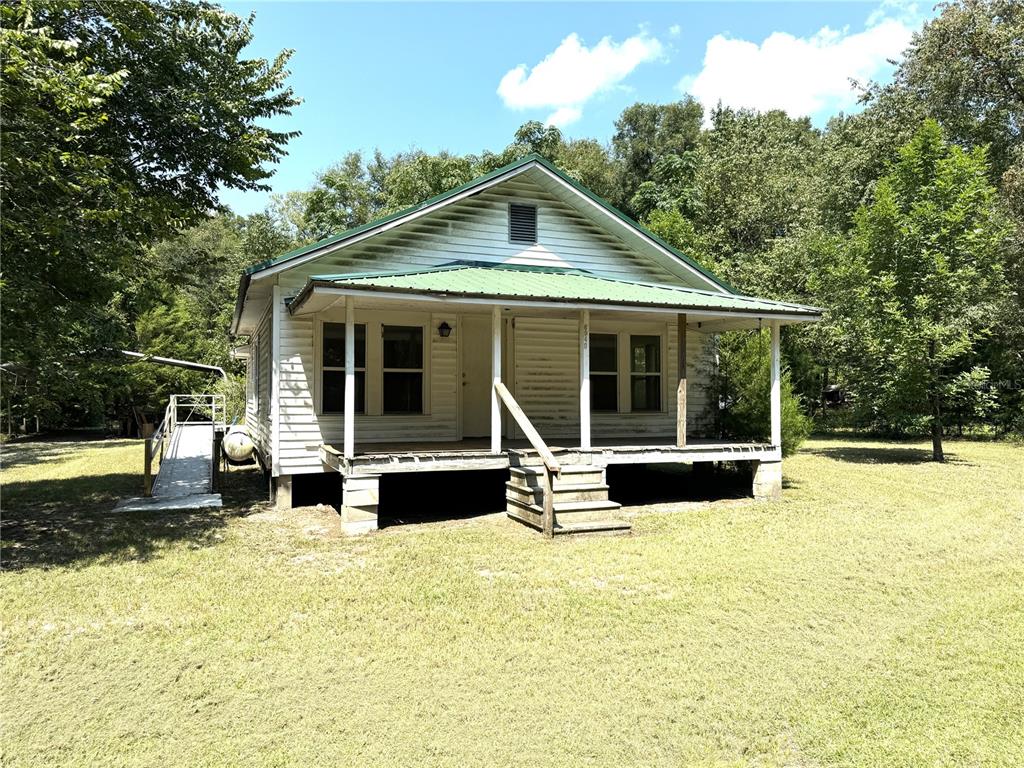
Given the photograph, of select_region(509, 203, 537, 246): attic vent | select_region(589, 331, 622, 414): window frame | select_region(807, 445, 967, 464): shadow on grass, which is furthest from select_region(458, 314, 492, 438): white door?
select_region(807, 445, 967, 464): shadow on grass

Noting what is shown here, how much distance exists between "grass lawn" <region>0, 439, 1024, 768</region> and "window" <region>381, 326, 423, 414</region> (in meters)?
2.92

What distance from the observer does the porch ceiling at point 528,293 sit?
8422 mm

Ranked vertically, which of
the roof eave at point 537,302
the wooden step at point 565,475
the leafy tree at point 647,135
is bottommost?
the wooden step at point 565,475

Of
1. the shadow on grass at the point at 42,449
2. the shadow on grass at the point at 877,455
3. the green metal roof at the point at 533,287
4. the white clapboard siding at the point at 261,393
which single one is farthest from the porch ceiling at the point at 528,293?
the shadow on grass at the point at 42,449

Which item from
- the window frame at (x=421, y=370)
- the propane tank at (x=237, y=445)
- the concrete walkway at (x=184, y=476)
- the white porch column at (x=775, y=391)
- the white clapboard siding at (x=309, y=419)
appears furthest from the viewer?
the propane tank at (x=237, y=445)

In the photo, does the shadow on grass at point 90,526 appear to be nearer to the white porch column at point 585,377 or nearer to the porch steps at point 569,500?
the porch steps at point 569,500

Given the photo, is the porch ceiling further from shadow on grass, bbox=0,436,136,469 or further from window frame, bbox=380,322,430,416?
shadow on grass, bbox=0,436,136,469

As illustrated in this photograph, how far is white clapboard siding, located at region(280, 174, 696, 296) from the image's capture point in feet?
35.6

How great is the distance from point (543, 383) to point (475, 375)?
1.33 m

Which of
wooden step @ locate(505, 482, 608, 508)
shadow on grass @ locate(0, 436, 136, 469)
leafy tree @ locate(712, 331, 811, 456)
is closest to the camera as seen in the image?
wooden step @ locate(505, 482, 608, 508)

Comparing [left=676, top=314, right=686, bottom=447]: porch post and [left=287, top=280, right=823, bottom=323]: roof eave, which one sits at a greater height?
[left=287, top=280, right=823, bottom=323]: roof eave

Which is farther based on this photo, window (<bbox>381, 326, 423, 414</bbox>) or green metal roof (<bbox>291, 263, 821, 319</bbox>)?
window (<bbox>381, 326, 423, 414</bbox>)

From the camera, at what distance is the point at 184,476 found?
1249cm

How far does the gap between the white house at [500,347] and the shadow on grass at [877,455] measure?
6.77m
